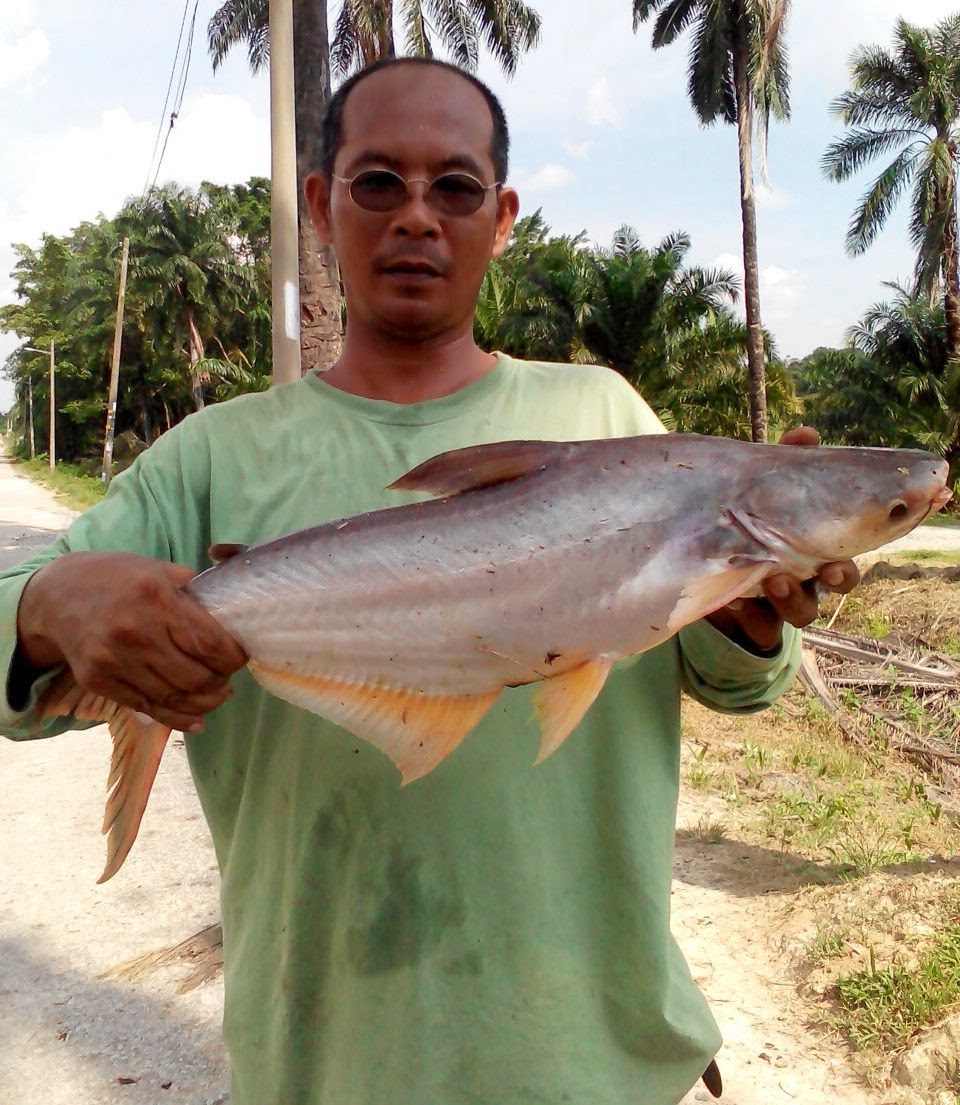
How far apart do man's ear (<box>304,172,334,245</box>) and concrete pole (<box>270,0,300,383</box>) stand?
193 inches

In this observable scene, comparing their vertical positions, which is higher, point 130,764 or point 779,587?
point 779,587

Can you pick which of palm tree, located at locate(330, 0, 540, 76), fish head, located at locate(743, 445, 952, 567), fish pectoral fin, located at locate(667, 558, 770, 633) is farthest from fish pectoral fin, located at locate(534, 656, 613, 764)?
palm tree, located at locate(330, 0, 540, 76)

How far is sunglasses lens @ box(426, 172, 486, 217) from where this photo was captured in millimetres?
1794

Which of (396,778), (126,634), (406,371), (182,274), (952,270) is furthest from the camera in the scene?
(182,274)

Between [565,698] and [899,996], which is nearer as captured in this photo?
[565,698]

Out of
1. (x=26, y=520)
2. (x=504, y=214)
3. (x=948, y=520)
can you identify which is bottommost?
(x=948, y=520)

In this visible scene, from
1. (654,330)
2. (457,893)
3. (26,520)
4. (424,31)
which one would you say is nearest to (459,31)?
(424,31)

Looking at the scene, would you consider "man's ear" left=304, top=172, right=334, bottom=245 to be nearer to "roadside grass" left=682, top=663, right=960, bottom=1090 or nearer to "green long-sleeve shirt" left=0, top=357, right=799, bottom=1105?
"green long-sleeve shirt" left=0, top=357, right=799, bottom=1105

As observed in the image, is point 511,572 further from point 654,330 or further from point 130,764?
point 654,330

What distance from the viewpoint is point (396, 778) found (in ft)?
5.35

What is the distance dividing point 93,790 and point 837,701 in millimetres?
5151

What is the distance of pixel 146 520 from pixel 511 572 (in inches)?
26.4

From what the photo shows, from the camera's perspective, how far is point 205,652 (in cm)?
148

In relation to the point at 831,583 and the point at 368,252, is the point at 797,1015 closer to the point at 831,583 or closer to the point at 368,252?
the point at 831,583
